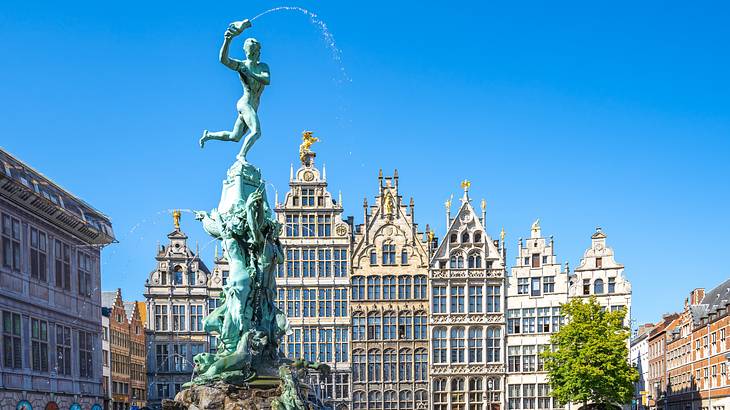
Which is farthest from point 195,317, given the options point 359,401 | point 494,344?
point 494,344

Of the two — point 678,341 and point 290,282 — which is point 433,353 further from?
point 678,341

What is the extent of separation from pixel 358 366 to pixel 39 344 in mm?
29573

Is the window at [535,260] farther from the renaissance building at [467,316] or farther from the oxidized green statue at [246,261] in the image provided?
the oxidized green statue at [246,261]

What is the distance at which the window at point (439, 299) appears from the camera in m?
70.2

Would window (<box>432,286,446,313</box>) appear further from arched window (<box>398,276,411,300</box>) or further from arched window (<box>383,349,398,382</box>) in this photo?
arched window (<box>383,349,398,382</box>)

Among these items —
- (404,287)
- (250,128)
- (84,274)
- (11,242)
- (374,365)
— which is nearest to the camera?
(250,128)

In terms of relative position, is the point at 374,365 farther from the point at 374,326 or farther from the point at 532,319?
the point at 532,319

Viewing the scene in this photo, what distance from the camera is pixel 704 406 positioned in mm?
65688

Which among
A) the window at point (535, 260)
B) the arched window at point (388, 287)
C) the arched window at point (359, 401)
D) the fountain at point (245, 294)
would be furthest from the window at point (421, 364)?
the fountain at point (245, 294)

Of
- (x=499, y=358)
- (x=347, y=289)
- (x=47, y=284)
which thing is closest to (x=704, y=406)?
(x=499, y=358)

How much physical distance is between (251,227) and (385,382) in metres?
43.6

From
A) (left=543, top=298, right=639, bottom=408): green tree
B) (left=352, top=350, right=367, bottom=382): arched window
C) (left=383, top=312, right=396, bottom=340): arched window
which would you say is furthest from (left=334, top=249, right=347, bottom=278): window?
(left=543, top=298, right=639, bottom=408): green tree

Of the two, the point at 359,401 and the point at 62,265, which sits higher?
the point at 62,265

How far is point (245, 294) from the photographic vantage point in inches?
1103
